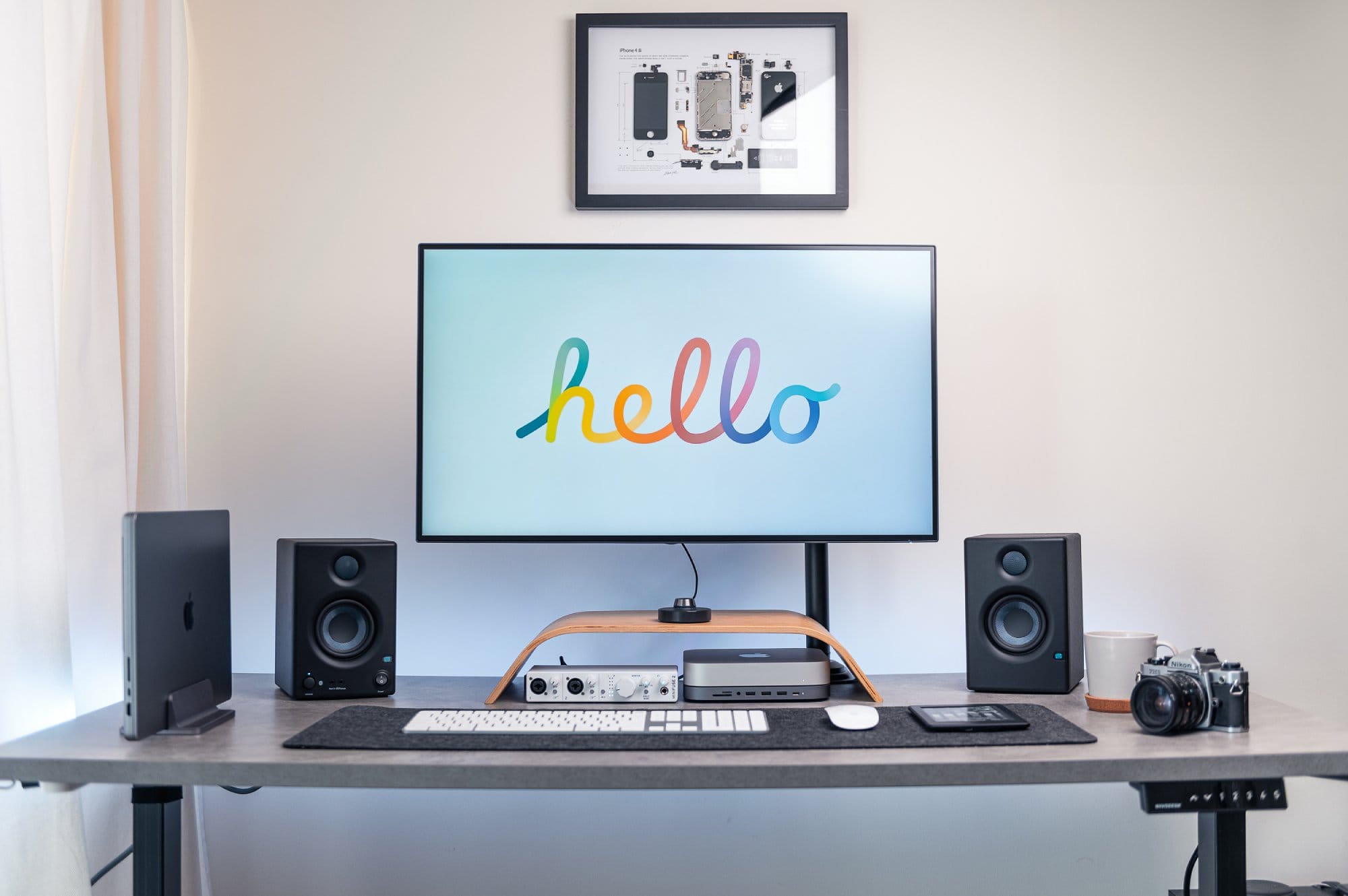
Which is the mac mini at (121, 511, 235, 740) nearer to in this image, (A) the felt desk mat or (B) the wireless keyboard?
(A) the felt desk mat

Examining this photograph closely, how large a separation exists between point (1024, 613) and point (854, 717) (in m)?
0.41

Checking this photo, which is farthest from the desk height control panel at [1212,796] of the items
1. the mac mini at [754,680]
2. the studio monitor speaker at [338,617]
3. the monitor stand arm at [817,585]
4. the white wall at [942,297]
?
the studio monitor speaker at [338,617]

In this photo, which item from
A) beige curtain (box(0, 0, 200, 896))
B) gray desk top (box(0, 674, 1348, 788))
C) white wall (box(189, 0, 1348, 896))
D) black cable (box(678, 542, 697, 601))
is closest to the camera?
gray desk top (box(0, 674, 1348, 788))

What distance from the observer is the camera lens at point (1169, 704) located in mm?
1089

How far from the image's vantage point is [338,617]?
1349mm

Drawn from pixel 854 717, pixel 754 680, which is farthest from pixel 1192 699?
pixel 754 680

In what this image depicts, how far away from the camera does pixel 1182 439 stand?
170 cm

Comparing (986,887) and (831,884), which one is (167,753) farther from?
(986,887)

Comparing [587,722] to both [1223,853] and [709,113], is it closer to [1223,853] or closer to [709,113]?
[1223,853]

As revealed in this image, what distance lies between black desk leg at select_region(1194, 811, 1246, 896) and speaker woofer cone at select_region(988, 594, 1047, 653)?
326 mm

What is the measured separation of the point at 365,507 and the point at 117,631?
0.45 metres

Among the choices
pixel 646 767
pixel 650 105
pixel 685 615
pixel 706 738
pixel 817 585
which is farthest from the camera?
pixel 650 105

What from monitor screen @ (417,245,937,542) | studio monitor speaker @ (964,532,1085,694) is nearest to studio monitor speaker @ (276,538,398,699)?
monitor screen @ (417,245,937,542)

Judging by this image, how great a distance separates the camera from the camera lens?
42.9 inches
